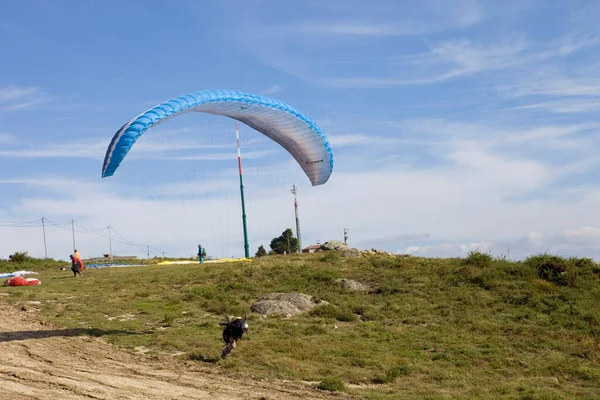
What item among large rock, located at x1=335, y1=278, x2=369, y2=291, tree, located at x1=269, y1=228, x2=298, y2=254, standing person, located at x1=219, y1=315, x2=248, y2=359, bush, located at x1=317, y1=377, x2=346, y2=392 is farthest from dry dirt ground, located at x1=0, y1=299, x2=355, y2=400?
tree, located at x1=269, y1=228, x2=298, y2=254

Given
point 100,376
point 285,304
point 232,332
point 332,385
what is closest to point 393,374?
point 332,385

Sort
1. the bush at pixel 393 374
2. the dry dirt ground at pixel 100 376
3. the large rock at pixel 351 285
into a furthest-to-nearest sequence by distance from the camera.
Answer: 1. the large rock at pixel 351 285
2. the bush at pixel 393 374
3. the dry dirt ground at pixel 100 376

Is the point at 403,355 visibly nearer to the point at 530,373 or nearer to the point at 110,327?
the point at 530,373

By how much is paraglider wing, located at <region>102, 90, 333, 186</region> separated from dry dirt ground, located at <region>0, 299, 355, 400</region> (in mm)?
5424

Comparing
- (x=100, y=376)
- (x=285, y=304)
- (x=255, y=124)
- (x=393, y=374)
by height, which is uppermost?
(x=255, y=124)

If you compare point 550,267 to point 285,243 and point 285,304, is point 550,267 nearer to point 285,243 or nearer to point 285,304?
point 285,304

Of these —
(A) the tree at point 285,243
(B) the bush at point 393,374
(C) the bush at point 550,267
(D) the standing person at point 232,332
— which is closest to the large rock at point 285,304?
(D) the standing person at point 232,332

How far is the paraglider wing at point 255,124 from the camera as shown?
70.4ft

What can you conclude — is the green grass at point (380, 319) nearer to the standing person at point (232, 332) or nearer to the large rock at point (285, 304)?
the standing person at point (232, 332)

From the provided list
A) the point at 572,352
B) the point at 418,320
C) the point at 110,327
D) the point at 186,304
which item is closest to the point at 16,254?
the point at 186,304

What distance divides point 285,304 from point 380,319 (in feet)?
12.4

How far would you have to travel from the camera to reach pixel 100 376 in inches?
634

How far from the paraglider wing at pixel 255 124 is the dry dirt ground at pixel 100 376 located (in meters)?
5.42

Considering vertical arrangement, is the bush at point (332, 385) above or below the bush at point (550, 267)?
below
